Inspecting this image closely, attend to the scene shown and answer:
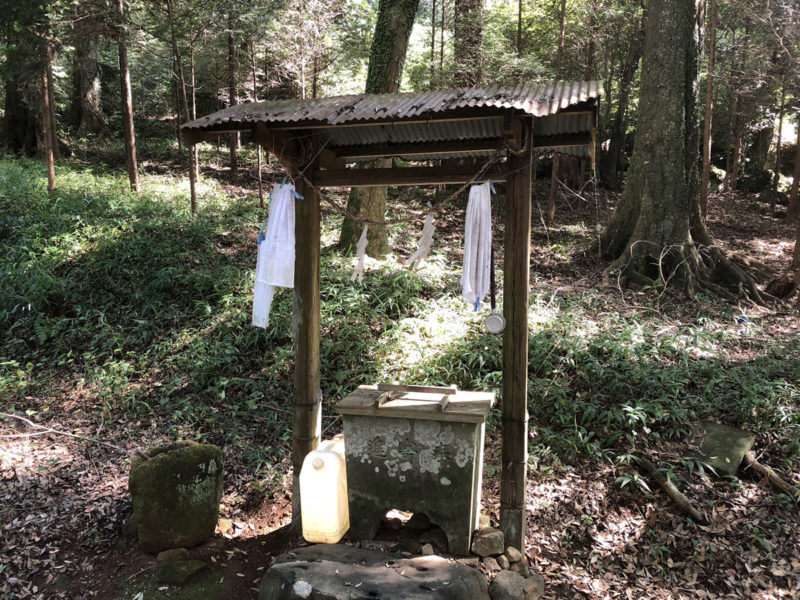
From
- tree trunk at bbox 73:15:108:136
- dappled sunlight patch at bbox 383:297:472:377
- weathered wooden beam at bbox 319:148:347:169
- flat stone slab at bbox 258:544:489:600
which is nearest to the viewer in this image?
flat stone slab at bbox 258:544:489:600

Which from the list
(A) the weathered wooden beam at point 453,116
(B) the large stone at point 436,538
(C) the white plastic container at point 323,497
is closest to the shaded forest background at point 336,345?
(C) the white plastic container at point 323,497

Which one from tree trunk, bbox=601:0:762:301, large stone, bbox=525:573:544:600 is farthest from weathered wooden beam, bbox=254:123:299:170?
tree trunk, bbox=601:0:762:301

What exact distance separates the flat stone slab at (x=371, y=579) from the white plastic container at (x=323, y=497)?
1.62ft

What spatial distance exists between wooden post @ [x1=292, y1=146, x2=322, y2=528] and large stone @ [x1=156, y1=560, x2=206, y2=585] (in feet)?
2.90

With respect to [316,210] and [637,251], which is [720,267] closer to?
[637,251]

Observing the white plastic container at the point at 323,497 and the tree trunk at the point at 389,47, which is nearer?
the white plastic container at the point at 323,497

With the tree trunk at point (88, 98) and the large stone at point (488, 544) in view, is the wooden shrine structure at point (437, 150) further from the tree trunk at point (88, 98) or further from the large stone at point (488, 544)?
the tree trunk at point (88, 98)

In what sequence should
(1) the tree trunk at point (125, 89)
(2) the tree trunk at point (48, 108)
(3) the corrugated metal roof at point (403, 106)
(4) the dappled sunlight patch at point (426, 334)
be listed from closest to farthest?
1. (3) the corrugated metal roof at point (403, 106)
2. (4) the dappled sunlight patch at point (426, 334)
3. (1) the tree trunk at point (125, 89)
4. (2) the tree trunk at point (48, 108)

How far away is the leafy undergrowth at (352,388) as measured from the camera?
4.62 m

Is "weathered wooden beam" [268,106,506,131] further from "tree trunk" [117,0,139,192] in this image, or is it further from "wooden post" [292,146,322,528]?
"tree trunk" [117,0,139,192]

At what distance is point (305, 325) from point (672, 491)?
3.86 m

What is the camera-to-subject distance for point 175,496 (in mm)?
4562

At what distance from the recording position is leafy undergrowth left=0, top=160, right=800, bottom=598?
4621mm

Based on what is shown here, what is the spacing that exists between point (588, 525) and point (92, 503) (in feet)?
16.3
